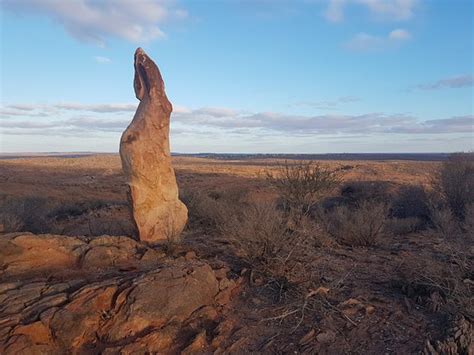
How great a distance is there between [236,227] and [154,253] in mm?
1470

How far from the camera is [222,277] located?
6301mm

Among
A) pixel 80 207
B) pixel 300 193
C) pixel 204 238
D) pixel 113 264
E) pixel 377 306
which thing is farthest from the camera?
pixel 80 207

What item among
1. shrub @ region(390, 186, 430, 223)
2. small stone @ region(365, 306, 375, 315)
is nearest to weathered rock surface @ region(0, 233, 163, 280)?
small stone @ region(365, 306, 375, 315)

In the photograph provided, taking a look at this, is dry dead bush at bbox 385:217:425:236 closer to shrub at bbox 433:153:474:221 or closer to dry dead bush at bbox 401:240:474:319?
shrub at bbox 433:153:474:221

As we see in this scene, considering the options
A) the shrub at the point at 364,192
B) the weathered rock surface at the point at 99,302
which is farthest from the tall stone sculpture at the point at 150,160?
the shrub at the point at 364,192

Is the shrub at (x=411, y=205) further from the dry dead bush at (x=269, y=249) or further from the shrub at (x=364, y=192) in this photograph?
the dry dead bush at (x=269, y=249)

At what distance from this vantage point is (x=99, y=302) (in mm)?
5273

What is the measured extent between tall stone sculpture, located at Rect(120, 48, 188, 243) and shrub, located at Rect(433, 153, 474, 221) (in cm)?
985

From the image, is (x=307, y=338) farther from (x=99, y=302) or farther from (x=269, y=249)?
(x=99, y=302)

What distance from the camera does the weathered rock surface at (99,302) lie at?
187 inches

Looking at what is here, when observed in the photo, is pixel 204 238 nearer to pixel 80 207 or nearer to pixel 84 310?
pixel 84 310

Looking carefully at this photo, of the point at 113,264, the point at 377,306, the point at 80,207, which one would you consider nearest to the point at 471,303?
the point at 377,306

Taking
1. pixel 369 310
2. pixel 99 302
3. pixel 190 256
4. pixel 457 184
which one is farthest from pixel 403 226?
pixel 99 302

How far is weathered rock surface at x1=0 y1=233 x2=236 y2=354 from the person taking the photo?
4762 millimetres
